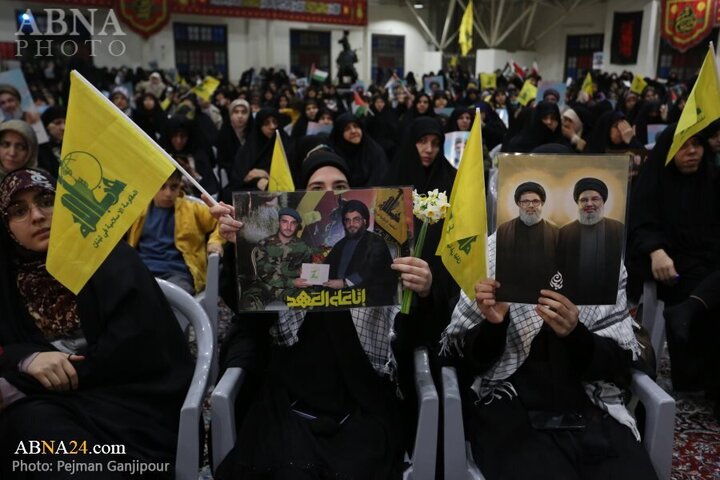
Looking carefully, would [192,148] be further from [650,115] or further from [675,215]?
[650,115]

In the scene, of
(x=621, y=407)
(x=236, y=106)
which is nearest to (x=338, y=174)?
(x=621, y=407)

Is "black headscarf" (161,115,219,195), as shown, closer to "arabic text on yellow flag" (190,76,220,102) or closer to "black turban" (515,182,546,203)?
"arabic text on yellow flag" (190,76,220,102)

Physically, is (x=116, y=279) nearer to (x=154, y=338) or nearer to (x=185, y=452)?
(x=154, y=338)

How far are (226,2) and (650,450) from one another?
17.6 m

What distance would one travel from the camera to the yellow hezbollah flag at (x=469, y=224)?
1.55m

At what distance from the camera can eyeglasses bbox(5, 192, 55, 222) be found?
5.46 feet

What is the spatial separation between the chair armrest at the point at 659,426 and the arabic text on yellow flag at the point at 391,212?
2.62 feet

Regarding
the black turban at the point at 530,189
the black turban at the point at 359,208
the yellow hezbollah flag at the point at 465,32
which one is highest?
the yellow hezbollah flag at the point at 465,32

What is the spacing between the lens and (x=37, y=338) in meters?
1.70

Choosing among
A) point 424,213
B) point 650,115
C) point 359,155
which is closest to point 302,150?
point 359,155

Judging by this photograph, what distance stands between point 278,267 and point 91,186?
1.64ft

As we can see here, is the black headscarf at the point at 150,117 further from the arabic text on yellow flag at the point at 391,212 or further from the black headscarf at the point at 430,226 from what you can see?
the arabic text on yellow flag at the point at 391,212

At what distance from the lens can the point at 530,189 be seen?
4.58 ft

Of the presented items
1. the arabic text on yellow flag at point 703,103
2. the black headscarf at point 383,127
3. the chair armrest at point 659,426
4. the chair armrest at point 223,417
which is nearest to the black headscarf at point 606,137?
the arabic text on yellow flag at point 703,103
